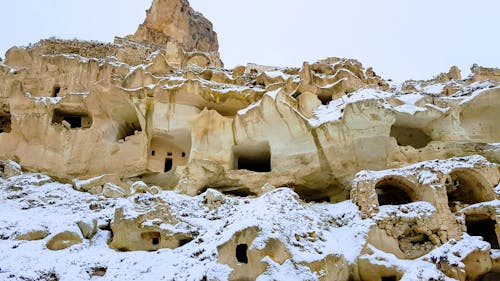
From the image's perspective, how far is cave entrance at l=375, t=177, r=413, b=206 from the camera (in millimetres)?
16406

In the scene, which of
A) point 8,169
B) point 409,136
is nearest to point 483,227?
point 409,136

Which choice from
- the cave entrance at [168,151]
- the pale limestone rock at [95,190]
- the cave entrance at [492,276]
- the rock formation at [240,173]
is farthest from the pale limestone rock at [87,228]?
the cave entrance at [492,276]

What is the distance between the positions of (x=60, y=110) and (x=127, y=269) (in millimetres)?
15042

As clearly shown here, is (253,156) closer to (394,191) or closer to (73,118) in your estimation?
(394,191)

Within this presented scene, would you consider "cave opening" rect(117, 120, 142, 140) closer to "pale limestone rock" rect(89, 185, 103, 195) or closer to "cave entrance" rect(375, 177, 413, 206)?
"pale limestone rock" rect(89, 185, 103, 195)

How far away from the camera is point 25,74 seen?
1008 inches

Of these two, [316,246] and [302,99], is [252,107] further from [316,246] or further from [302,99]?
[316,246]

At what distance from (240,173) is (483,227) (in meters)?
11.3

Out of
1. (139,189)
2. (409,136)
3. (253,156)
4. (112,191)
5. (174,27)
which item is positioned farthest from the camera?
(174,27)

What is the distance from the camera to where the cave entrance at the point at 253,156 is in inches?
874

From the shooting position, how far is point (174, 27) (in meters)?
44.6

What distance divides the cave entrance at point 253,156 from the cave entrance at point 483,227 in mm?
10514

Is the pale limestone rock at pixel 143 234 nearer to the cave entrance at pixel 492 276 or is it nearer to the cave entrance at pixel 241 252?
the cave entrance at pixel 241 252

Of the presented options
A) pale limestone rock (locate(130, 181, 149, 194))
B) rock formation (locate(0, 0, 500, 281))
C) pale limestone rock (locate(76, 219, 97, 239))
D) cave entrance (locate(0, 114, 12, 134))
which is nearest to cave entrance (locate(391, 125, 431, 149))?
rock formation (locate(0, 0, 500, 281))
